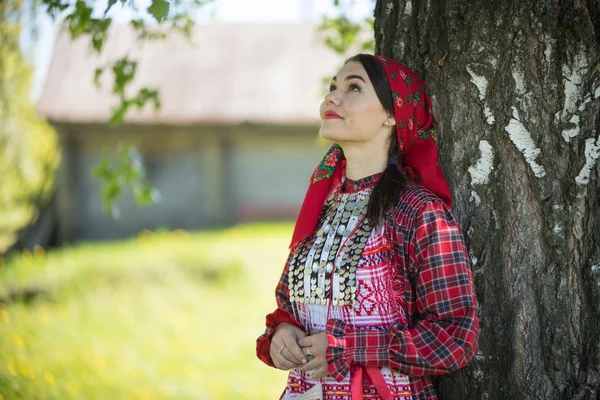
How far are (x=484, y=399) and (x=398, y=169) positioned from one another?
86 cm

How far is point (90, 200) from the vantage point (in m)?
13.1

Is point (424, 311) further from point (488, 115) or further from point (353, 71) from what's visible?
point (353, 71)

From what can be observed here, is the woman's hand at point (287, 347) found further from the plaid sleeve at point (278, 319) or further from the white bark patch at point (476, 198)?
the white bark patch at point (476, 198)

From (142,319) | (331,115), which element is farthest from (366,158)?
(142,319)

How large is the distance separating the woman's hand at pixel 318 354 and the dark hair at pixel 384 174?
1.36ft

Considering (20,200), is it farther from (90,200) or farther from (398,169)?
(398,169)

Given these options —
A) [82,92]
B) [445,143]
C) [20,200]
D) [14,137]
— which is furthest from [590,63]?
[20,200]

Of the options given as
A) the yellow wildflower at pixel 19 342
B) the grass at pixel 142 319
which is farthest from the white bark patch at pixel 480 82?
the yellow wildflower at pixel 19 342

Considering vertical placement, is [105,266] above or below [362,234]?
below

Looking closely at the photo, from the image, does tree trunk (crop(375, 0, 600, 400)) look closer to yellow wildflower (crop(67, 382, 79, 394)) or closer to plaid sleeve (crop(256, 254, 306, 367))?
plaid sleeve (crop(256, 254, 306, 367))

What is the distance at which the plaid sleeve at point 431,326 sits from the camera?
1.87m

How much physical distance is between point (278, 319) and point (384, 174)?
636 millimetres

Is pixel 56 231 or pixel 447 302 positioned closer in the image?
pixel 447 302

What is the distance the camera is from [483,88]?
221 cm
